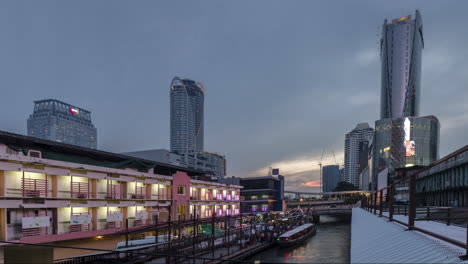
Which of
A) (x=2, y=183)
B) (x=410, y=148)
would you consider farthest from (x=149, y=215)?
(x=410, y=148)

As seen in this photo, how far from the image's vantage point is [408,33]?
196 metres

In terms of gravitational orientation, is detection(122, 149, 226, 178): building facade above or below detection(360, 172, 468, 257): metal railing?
below

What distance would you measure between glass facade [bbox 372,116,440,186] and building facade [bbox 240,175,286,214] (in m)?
64.2

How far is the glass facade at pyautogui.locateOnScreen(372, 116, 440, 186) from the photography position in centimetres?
13775

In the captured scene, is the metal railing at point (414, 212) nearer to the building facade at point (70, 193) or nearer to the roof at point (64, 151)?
the building facade at point (70, 193)

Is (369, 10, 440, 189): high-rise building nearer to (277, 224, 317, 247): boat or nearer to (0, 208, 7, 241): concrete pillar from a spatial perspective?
(277, 224, 317, 247): boat

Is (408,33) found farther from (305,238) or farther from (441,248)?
(441,248)

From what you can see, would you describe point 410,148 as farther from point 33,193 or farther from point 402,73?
point 33,193

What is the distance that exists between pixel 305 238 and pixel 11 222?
168ft

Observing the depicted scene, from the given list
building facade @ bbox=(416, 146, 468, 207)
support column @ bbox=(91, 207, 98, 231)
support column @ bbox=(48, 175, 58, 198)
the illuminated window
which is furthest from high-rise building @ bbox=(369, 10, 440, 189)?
support column @ bbox=(48, 175, 58, 198)

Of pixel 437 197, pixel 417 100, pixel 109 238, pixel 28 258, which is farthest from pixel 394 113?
pixel 28 258

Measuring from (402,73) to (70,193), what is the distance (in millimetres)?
214885

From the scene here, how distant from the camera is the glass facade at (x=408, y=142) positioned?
13775 centimetres

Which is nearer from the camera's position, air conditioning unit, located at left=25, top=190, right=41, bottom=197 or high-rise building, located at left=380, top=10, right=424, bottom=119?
air conditioning unit, located at left=25, top=190, right=41, bottom=197
